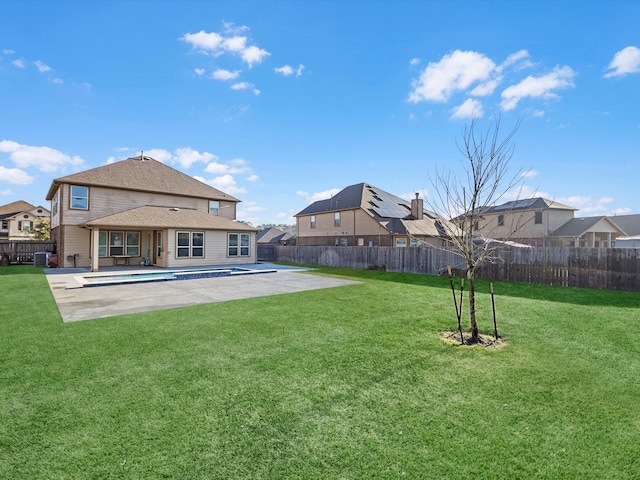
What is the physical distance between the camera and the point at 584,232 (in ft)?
99.5

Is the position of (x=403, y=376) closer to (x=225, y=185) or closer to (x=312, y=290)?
(x=312, y=290)

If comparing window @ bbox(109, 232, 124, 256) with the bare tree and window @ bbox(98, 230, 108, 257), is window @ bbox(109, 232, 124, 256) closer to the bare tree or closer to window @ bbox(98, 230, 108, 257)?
window @ bbox(98, 230, 108, 257)

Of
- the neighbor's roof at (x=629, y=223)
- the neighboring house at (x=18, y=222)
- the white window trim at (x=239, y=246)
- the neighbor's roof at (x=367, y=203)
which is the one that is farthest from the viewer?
the neighboring house at (x=18, y=222)

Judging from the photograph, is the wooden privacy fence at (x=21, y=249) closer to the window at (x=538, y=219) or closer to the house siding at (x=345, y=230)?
the house siding at (x=345, y=230)

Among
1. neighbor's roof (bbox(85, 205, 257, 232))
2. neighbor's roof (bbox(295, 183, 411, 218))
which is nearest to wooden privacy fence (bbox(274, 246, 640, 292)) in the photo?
neighbor's roof (bbox(85, 205, 257, 232))

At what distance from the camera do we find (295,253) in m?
25.1

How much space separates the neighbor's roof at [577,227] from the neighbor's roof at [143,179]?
31.6 m

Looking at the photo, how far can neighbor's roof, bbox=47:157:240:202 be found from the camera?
744 inches

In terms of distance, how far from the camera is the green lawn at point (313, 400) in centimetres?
242

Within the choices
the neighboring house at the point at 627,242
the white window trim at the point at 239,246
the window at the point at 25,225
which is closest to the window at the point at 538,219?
the neighboring house at the point at 627,242

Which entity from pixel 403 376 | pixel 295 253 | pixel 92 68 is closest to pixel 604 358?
pixel 403 376

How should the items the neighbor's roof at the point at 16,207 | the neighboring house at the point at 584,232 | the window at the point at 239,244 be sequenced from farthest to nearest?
the neighbor's roof at the point at 16,207 < the neighboring house at the point at 584,232 < the window at the point at 239,244

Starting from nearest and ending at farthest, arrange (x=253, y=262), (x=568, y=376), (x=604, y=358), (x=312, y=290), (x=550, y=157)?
(x=568, y=376), (x=604, y=358), (x=550, y=157), (x=312, y=290), (x=253, y=262)

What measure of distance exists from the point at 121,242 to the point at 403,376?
2053 centimetres
